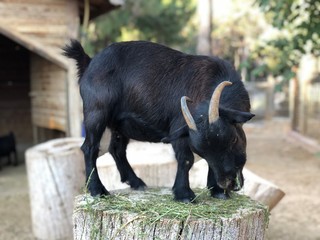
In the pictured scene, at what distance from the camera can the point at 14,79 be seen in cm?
1233

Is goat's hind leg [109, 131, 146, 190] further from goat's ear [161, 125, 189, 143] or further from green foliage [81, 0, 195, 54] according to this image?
green foliage [81, 0, 195, 54]

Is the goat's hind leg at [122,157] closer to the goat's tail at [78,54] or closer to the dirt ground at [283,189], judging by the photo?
the goat's tail at [78,54]

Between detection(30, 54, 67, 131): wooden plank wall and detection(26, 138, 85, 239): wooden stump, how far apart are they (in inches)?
105

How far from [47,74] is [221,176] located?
7.48m

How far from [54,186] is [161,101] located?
10.5 ft

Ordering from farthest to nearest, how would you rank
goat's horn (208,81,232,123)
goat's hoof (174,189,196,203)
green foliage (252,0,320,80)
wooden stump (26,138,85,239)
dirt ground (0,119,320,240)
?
dirt ground (0,119,320,240), green foliage (252,0,320,80), wooden stump (26,138,85,239), goat's hoof (174,189,196,203), goat's horn (208,81,232,123)

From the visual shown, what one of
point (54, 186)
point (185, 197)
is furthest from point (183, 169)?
point (54, 186)

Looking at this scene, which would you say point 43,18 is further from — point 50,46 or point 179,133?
point 179,133

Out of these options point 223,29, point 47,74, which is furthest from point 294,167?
point 223,29

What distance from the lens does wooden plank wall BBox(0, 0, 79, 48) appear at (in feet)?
23.6

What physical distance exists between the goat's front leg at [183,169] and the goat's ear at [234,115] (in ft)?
1.01

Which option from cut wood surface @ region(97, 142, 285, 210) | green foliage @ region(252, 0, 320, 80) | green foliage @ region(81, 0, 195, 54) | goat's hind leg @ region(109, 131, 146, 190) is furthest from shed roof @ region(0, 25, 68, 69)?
green foliage @ region(81, 0, 195, 54)

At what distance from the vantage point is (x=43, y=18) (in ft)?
24.4

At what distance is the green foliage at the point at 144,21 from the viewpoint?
50.6 ft
